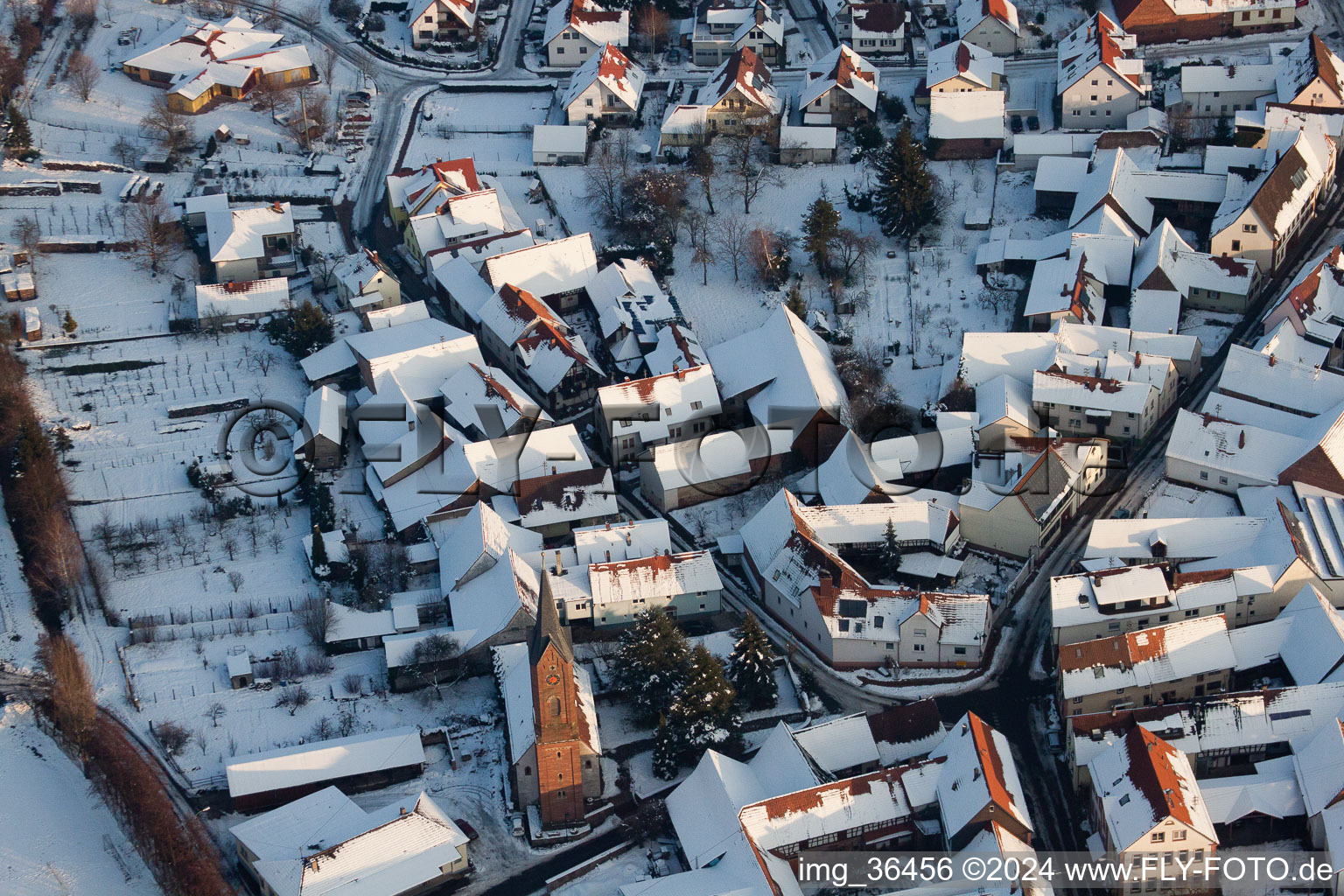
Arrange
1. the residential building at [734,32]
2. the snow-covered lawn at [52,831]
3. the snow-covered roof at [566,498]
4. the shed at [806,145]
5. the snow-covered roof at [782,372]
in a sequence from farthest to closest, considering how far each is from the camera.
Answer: the residential building at [734,32] < the shed at [806,145] < the snow-covered roof at [782,372] < the snow-covered roof at [566,498] < the snow-covered lawn at [52,831]

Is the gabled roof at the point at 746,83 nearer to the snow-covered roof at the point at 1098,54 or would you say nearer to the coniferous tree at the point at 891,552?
the snow-covered roof at the point at 1098,54

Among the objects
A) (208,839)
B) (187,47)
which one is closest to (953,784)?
(208,839)

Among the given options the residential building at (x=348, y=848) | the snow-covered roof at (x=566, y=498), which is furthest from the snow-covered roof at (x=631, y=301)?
the residential building at (x=348, y=848)

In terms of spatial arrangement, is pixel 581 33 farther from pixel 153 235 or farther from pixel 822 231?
pixel 153 235

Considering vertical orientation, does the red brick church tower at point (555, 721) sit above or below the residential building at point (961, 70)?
below

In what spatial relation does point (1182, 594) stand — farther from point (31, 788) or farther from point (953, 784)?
point (31, 788)

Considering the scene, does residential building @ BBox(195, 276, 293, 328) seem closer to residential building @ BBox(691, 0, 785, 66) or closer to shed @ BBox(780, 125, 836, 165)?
shed @ BBox(780, 125, 836, 165)

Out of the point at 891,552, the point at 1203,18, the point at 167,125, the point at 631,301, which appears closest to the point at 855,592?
the point at 891,552
